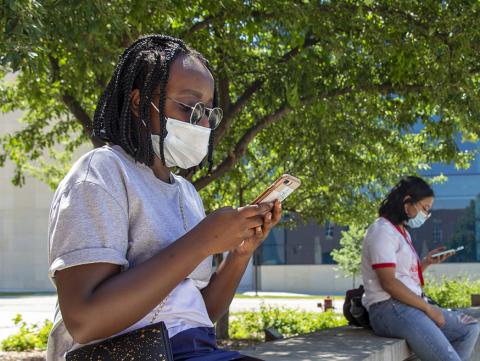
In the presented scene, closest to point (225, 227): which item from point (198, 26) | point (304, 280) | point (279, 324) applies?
point (198, 26)

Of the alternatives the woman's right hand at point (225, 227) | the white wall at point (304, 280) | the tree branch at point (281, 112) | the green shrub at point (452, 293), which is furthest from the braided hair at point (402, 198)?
the white wall at point (304, 280)

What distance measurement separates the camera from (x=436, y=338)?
4992mm

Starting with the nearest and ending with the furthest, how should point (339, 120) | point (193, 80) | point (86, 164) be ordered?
1. point (86, 164)
2. point (193, 80)
3. point (339, 120)

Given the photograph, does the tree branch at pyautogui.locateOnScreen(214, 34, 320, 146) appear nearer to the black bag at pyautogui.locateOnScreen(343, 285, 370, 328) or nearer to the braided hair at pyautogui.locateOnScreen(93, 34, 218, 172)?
the black bag at pyautogui.locateOnScreen(343, 285, 370, 328)

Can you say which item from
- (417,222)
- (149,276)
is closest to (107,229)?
(149,276)

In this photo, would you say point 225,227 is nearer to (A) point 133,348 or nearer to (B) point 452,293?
(A) point 133,348

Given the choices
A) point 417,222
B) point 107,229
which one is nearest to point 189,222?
point 107,229

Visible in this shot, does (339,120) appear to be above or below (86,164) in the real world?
above

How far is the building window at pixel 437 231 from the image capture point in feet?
121

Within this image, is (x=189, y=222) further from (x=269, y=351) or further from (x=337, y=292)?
(x=337, y=292)

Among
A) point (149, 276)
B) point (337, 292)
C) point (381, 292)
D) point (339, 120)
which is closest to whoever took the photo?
point (149, 276)

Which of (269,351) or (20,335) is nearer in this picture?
(269,351)

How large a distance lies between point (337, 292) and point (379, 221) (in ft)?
113

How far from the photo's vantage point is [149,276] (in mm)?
1775
